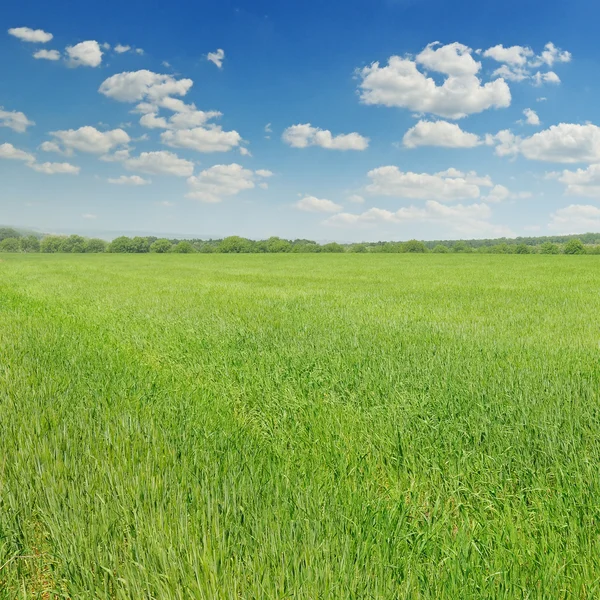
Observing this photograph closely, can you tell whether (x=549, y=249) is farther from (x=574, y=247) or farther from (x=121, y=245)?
(x=121, y=245)

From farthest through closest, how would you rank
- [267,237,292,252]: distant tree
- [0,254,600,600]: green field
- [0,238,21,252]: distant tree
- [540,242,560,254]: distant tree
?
[0,238,21,252]: distant tree
[267,237,292,252]: distant tree
[540,242,560,254]: distant tree
[0,254,600,600]: green field

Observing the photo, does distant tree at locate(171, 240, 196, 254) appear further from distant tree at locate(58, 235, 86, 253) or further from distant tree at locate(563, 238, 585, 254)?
distant tree at locate(563, 238, 585, 254)

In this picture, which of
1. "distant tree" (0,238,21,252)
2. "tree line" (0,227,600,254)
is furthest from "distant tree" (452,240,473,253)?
"distant tree" (0,238,21,252)

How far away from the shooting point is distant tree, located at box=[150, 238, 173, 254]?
363ft

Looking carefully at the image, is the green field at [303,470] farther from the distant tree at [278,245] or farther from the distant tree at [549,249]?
the distant tree at [549,249]

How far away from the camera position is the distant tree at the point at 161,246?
363 feet

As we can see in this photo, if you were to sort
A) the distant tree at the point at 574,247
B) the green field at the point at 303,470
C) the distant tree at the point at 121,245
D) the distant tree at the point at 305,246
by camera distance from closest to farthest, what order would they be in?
the green field at the point at 303,470, the distant tree at the point at 574,247, the distant tree at the point at 305,246, the distant tree at the point at 121,245

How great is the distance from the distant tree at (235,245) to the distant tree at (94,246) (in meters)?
34.9

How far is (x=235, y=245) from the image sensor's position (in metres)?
110

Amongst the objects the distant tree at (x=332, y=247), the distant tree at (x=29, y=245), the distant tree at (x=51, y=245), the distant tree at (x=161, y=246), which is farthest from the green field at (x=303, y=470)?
the distant tree at (x=29, y=245)

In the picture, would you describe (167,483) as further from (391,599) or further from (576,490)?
(576,490)

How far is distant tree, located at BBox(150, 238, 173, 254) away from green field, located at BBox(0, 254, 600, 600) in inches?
4290

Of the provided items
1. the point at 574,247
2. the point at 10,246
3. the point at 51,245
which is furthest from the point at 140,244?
the point at 574,247

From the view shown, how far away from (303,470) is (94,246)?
427ft
